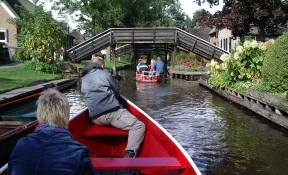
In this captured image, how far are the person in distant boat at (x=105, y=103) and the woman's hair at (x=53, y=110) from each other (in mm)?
3064

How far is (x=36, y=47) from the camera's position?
23.3 m

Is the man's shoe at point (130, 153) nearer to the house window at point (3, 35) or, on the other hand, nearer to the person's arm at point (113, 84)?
the person's arm at point (113, 84)

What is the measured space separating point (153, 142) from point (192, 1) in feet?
58.0

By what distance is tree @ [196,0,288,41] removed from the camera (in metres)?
19.5

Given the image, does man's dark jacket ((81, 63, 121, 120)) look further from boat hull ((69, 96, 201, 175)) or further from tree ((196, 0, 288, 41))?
tree ((196, 0, 288, 41))

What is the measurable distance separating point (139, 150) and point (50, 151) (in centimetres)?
342

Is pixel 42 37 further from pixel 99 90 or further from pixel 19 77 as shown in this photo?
pixel 99 90

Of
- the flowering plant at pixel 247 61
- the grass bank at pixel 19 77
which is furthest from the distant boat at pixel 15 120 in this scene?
the flowering plant at pixel 247 61

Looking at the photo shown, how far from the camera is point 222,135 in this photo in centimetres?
914

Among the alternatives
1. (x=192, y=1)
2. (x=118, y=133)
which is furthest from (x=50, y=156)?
(x=192, y=1)

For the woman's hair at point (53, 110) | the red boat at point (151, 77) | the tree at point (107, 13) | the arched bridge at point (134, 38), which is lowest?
the red boat at point (151, 77)

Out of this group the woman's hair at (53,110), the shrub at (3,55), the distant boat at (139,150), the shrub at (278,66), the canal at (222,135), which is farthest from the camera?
the shrub at (3,55)

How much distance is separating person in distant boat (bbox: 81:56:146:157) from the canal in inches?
59.8

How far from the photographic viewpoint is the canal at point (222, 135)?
6.79m
